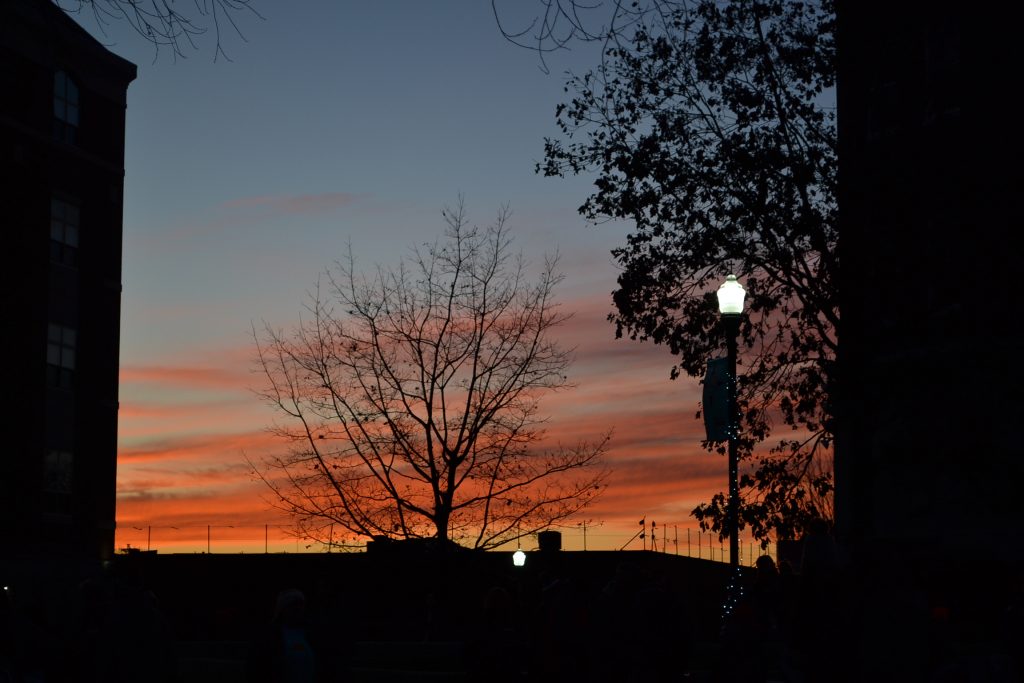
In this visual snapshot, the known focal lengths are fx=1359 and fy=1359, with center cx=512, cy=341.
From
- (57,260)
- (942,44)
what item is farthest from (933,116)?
(57,260)

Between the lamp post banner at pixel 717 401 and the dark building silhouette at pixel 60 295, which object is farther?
the dark building silhouette at pixel 60 295

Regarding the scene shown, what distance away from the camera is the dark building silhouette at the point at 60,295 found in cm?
3950

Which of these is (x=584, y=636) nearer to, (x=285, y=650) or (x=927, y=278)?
(x=285, y=650)

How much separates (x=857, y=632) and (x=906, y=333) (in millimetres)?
13945

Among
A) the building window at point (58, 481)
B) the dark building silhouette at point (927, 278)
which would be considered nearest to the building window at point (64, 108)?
the building window at point (58, 481)

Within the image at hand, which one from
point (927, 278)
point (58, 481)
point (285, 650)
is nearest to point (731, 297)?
point (927, 278)

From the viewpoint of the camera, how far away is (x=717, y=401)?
52.0 feet

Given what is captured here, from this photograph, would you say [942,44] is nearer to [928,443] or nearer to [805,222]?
[805,222]

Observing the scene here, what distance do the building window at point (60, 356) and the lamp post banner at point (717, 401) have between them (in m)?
30.3

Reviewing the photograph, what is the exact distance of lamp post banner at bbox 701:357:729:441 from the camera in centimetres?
1556

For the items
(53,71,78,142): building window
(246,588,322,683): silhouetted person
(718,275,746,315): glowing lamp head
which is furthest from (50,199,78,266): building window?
(246,588,322,683): silhouetted person

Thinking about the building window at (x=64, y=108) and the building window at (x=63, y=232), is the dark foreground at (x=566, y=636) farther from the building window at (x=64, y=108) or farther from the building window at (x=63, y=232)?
the building window at (x=64, y=108)

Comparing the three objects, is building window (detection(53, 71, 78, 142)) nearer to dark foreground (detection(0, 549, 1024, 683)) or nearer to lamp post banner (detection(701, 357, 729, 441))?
dark foreground (detection(0, 549, 1024, 683))

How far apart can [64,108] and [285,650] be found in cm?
3591
